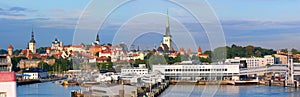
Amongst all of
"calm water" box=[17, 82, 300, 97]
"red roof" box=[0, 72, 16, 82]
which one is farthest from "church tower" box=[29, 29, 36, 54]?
"red roof" box=[0, 72, 16, 82]

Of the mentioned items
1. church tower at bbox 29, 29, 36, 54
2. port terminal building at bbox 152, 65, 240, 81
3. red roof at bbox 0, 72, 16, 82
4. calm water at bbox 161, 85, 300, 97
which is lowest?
calm water at bbox 161, 85, 300, 97

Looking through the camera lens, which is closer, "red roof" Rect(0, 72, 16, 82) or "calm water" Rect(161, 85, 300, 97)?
"red roof" Rect(0, 72, 16, 82)

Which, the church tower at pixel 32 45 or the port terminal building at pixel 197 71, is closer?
the port terminal building at pixel 197 71

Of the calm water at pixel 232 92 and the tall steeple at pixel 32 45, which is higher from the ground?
the tall steeple at pixel 32 45

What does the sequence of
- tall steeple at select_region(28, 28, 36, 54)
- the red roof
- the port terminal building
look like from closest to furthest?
the red roof
the port terminal building
tall steeple at select_region(28, 28, 36, 54)

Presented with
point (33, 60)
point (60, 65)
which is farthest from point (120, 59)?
point (33, 60)

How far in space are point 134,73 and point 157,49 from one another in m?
3.29

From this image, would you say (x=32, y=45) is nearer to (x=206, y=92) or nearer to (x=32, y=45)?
(x=32, y=45)

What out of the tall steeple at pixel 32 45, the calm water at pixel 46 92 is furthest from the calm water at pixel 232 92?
the tall steeple at pixel 32 45

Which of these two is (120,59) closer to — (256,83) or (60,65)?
(256,83)

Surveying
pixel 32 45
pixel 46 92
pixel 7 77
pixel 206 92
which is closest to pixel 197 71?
pixel 206 92

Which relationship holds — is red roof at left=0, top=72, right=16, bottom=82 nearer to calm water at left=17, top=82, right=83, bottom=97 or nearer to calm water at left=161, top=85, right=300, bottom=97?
calm water at left=161, top=85, right=300, bottom=97

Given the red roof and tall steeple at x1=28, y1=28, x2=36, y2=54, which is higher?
tall steeple at x1=28, y1=28, x2=36, y2=54

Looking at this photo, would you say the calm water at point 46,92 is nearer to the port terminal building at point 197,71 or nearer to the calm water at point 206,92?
the calm water at point 206,92
